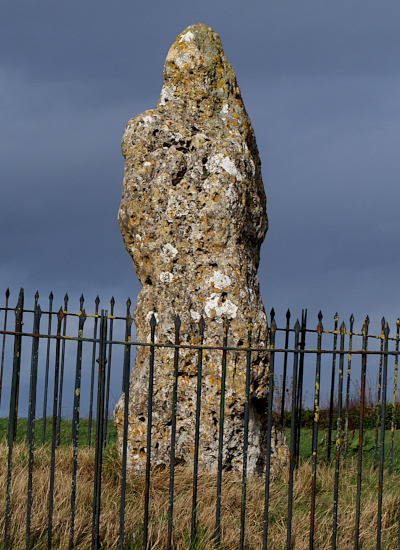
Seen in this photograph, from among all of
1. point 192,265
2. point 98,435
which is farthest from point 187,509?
point 192,265

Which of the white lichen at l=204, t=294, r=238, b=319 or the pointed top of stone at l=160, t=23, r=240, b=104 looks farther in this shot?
the pointed top of stone at l=160, t=23, r=240, b=104

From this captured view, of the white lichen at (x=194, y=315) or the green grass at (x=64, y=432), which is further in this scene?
the green grass at (x=64, y=432)

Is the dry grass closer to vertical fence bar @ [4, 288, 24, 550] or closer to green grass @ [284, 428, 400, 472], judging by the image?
vertical fence bar @ [4, 288, 24, 550]

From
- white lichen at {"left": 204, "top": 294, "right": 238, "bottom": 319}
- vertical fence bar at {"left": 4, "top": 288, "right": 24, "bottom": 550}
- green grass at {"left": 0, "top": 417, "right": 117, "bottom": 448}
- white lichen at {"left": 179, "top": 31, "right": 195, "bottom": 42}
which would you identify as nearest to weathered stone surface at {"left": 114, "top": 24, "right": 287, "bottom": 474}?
white lichen at {"left": 204, "top": 294, "right": 238, "bottom": 319}

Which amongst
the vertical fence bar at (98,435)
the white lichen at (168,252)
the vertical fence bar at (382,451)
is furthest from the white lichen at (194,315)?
the vertical fence bar at (382,451)

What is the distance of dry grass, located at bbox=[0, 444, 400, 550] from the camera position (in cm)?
588

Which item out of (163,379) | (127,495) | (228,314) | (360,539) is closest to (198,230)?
(228,314)

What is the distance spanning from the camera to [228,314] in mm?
7262

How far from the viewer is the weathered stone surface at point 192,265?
7.25m

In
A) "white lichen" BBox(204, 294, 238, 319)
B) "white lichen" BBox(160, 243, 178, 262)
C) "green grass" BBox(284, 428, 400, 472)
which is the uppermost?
"white lichen" BBox(160, 243, 178, 262)

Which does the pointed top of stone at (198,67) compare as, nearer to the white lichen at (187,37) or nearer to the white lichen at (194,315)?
the white lichen at (187,37)

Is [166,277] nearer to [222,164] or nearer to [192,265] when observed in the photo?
[192,265]

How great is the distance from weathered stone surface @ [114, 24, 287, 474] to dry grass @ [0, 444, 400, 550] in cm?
41

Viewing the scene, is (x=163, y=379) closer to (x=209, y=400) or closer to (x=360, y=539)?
(x=209, y=400)
